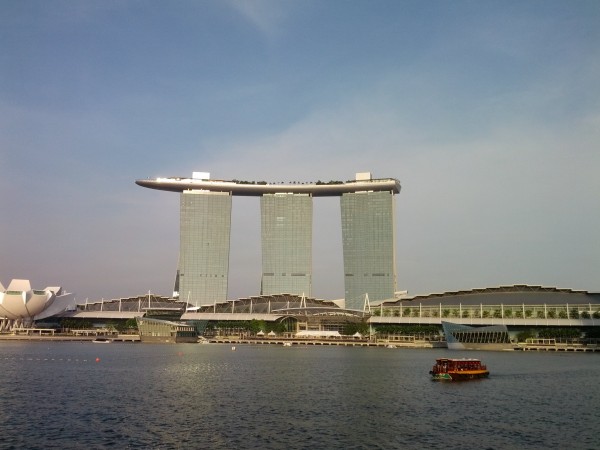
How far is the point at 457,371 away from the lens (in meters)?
79.3

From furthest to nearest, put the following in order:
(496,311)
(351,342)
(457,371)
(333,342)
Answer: (333,342)
(351,342)
(496,311)
(457,371)

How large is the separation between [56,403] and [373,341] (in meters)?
135

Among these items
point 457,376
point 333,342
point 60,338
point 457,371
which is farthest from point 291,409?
point 60,338

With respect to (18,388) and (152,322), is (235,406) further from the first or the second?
(152,322)

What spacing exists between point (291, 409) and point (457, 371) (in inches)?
1345

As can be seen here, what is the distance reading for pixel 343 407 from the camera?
53969 millimetres

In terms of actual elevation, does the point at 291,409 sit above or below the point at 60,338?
below

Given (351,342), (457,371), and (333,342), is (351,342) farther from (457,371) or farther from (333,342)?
(457,371)

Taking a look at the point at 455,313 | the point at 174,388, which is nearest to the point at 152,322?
the point at 455,313

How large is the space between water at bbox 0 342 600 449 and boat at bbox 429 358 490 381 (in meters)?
2.42

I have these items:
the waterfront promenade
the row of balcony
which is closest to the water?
the waterfront promenade

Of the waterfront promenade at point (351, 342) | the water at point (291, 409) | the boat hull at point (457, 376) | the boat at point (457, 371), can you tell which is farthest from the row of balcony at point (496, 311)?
the boat hull at point (457, 376)

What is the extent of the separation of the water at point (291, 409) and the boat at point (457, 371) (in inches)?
95.4

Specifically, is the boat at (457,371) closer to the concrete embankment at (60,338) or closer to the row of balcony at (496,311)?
the row of balcony at (496,311)
